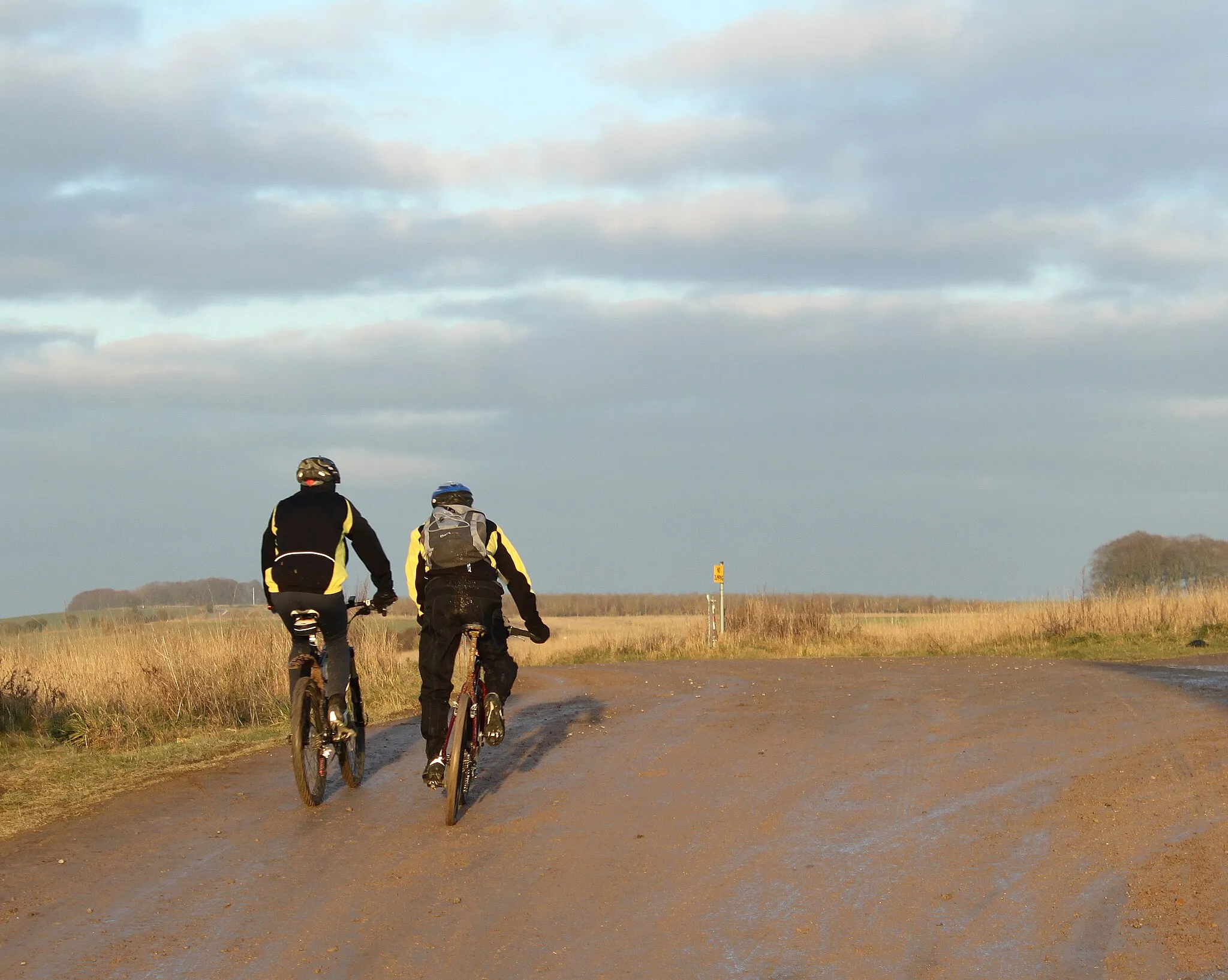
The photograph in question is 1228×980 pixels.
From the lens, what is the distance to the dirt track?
587 centimetres

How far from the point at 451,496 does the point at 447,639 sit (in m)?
0.95

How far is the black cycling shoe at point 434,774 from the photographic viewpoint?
8.76m

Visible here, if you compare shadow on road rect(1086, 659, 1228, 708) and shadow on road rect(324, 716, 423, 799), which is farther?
shadow on road rect(1086, 659, 1228, 708)

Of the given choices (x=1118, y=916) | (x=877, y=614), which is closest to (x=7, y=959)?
(x=1118, y=916)

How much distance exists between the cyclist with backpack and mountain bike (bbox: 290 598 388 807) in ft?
1.73

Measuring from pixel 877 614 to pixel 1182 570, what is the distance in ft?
81.7

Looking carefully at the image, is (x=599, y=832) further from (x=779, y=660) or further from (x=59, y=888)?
(x=779, y=660)

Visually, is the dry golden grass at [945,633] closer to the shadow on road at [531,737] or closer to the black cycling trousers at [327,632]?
the shadow on road at [531,737]

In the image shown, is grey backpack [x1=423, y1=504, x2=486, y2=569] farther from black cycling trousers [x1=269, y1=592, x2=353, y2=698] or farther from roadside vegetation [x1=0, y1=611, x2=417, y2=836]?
roadside vegetation [x1=0, y1=611, x2=417, y2=836]

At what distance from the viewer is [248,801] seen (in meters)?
9.88

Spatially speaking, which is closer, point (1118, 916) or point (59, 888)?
point (1118, 916)

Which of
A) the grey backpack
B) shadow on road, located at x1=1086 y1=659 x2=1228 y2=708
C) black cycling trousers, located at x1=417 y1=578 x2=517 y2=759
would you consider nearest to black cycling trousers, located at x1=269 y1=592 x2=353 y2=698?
black cycling trousers, located at x1=417 y1=578 x2=517 y2=759

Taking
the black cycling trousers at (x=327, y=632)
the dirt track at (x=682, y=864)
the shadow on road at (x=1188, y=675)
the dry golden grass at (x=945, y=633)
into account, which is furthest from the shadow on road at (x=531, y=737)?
the dry golden grass at (x=945, y=633)

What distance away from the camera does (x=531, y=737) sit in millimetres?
12617
